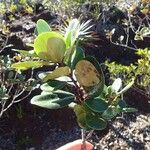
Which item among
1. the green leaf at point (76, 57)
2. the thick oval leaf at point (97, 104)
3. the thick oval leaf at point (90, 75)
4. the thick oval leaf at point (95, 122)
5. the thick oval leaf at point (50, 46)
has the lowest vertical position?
the thick oval leaf at point (95, 122)

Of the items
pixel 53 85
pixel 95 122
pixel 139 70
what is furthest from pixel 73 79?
pixel 139 70

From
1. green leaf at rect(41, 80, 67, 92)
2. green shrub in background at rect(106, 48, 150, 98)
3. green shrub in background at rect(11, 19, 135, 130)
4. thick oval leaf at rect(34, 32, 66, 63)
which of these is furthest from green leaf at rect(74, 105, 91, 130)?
green shrub in background at rect(106, 48, 150, 98)

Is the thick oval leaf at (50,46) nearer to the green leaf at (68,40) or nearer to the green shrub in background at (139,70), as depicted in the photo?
the green leaf at (68,40)

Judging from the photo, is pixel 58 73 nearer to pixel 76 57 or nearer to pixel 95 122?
pixel 76 57

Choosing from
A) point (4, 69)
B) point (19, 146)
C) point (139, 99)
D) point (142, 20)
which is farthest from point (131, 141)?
point (142, 20)

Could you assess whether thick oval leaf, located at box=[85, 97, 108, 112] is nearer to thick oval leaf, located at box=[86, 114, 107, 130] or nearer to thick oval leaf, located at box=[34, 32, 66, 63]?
thick oval leaf, located at box=[86, 114, 107, 130]

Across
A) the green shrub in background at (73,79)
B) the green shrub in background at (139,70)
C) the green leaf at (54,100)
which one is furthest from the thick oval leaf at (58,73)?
the green shrub in background at (139,70)

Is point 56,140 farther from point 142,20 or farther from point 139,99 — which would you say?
point 142,20

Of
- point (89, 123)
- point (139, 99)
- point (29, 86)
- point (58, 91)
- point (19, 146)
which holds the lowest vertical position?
point (19, 146)
